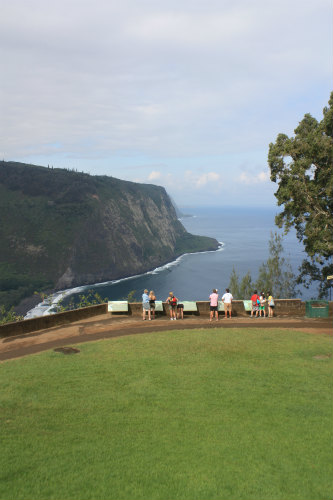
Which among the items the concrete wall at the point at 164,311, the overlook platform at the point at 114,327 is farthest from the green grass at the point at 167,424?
the concrete wall at the point at 164,311

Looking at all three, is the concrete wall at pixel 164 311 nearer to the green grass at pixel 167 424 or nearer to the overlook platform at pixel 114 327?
the overlook platform at pixel 114 327

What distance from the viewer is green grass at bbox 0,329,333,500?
7824 mm

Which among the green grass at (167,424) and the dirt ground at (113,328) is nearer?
the green grass at (167,424)

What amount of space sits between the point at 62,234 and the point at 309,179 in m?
131

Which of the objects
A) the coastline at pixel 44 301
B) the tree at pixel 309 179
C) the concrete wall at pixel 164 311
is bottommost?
the coastline at pixel 44 301

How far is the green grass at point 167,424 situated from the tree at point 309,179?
569 inches

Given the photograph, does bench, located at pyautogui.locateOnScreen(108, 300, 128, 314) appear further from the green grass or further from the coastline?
the coastline

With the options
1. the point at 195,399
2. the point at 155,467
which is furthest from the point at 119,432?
the point at 195,399

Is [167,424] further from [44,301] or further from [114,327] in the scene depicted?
[44,301]

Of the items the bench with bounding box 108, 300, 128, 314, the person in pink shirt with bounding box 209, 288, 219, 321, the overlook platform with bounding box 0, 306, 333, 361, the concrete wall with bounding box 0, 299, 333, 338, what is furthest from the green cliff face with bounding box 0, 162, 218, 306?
the person in pink shirt with bounding box 209, 288, 219, 321

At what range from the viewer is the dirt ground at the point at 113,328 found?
1647 centimetres

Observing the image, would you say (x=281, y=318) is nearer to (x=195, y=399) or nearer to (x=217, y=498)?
(x=195, y=399)

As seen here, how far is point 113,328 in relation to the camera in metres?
19.5

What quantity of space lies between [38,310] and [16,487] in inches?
4388
